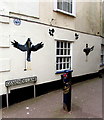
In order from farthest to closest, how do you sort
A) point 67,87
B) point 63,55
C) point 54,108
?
point 63,55
point 54,108
point 67,87

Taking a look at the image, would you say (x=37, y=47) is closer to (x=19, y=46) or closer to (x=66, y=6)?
(x=19, y=46)

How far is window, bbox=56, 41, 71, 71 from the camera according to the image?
6.88 meters

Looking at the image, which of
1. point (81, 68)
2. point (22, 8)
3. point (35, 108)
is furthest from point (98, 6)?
point (35, 108)

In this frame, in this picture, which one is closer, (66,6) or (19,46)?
(19,46)

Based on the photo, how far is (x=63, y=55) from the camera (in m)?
7.07

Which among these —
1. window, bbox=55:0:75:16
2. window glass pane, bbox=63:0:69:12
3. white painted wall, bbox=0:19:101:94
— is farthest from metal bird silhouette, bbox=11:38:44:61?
window glass pane, bbox=63:0:69:12

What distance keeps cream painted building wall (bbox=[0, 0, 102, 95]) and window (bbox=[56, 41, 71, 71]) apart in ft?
0.85

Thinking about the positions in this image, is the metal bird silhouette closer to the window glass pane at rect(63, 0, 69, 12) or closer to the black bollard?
the black bollard

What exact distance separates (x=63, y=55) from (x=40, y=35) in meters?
1.87

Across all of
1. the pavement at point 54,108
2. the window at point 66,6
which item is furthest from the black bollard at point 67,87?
the window at point 66,6

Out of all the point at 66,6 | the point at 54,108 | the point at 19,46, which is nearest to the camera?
the point at 54,108

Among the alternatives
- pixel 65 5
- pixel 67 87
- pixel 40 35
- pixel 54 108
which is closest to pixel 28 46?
pixel 40 35

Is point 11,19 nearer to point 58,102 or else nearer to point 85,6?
point 58,102

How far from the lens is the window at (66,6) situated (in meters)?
6.70
